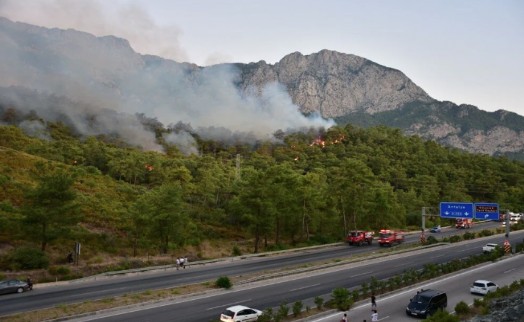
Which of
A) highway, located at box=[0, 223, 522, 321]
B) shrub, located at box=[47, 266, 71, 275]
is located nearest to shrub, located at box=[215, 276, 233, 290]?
highway, located at box=[0, 223, 522, 321]

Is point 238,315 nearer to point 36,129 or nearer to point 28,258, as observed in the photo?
point 28,258

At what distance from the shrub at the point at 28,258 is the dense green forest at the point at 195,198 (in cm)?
129

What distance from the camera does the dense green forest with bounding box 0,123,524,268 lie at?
43.5 m

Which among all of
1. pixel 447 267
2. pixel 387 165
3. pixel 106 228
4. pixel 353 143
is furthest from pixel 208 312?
pixel 353 143

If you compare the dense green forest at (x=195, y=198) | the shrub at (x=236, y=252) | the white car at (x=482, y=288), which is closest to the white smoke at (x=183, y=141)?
the dense green forest at (x=195, y=198)

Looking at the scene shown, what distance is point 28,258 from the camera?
124 feet

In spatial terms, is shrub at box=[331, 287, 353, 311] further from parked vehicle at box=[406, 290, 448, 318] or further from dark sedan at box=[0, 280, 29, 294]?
dark sedan at box=[0, 280, 29, 294]

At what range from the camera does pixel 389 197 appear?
259 ft

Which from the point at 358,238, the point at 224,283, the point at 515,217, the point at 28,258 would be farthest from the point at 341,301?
the point at 515,217

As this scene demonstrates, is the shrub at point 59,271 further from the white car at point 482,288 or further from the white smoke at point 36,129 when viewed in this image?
the white smoke at point 36,129

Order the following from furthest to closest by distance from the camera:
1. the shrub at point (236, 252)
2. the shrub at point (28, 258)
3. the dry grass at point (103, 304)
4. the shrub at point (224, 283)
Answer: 1. the shrub at point (236, 252)
2. the shrub at point (28, 258)
3. the shrub at point (224, 283)
4. the dry grass at point (103, 304)

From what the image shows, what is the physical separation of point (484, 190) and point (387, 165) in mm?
27440

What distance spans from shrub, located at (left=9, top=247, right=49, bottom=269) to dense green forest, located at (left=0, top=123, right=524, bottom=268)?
4.22ft

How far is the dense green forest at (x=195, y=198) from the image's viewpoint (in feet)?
143
